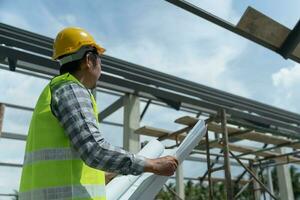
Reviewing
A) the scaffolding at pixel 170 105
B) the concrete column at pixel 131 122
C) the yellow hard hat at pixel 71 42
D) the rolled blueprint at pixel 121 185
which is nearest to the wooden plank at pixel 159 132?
the scaffolding at pixel 170 105

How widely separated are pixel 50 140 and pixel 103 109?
26.5 ft

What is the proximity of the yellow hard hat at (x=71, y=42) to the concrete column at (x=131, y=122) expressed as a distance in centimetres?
678

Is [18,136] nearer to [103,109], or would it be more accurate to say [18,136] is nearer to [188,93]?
[103,109]

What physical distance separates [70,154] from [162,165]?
0.39 metres

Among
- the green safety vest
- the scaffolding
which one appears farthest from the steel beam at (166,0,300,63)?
the scaffolding

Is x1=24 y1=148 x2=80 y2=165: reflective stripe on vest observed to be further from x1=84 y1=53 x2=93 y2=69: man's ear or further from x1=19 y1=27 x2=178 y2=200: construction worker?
x1=84 y1=53 x2=93 y2=69: man's ear

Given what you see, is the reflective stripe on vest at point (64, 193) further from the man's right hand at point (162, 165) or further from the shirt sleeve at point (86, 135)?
the man's right hand at point (162, 165)

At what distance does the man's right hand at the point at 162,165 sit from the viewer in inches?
64.6

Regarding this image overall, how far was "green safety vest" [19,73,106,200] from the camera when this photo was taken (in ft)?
5.07

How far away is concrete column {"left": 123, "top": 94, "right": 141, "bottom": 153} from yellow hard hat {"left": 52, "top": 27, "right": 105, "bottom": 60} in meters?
6.78

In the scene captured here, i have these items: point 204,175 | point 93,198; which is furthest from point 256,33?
point 204,175

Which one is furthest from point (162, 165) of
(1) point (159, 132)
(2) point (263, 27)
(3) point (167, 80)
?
(3) point (167, 80)

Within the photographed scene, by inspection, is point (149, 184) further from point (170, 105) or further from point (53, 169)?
point (170, 105)

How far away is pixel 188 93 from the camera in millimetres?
8633
